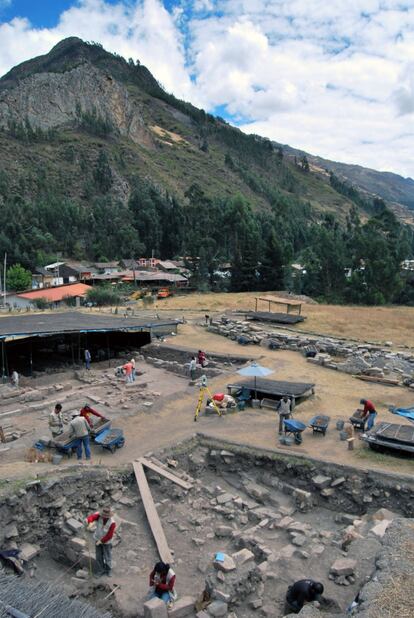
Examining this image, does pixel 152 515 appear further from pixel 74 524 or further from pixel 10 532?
pixel 10 532

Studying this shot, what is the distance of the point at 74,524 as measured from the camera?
1183cm

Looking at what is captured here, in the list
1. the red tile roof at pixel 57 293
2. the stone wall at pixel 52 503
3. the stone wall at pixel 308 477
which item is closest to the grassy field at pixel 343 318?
the red tile roof at pixel 57 293

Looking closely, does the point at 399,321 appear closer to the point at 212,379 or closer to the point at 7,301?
the point at 212,379

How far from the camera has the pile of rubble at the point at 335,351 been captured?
22.6 m

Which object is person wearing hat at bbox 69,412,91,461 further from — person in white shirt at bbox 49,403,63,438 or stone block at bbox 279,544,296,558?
stone block at bbox 279,544,296,558

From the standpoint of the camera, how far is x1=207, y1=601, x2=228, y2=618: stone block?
9037 millimetres

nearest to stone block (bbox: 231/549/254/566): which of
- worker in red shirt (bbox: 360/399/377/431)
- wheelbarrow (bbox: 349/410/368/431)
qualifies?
wheelbarrow (bbox: 349/410/368/431)

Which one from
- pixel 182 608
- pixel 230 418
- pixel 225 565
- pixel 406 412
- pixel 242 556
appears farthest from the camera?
pixel 230 418

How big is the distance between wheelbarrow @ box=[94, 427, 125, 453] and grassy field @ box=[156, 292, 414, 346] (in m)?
21.5

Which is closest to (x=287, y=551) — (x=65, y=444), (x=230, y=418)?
(x=230, y=418)

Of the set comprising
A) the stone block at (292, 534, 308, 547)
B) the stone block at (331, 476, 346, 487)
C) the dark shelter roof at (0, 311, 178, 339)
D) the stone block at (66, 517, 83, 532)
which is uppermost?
the dark shelter roof at (0, 311, 178, 339)

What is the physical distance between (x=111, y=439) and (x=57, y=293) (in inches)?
Answer: 1542

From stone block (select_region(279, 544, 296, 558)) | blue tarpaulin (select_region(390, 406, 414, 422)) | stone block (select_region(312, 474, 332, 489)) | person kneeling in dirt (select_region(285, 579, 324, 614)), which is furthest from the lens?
blue tarpaulin (select_region(390, 406, 414, 422))

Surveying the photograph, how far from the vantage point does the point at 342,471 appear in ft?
43.4
